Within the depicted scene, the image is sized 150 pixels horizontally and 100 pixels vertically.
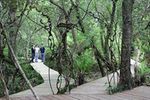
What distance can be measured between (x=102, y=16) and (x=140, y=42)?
220cm

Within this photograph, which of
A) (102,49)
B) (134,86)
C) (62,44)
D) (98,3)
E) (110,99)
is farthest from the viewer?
(102,49)

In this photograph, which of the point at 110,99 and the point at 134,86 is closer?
the point at 110,99

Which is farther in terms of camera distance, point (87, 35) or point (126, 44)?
point (87, 35)

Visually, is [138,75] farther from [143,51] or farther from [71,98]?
[143,51]

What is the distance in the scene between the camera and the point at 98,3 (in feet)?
60.3

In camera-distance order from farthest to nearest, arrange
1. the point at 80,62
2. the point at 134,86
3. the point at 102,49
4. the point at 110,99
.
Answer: the point at 102,49, the point at 80,62, the point at 134,86, the point at 110,99

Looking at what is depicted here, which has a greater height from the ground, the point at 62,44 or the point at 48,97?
the point at 62,44

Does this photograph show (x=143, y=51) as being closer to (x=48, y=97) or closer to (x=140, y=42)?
(x=140, y=42)

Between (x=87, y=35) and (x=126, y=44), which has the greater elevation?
(x=87, y=35)

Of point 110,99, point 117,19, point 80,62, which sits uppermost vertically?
point 117,19

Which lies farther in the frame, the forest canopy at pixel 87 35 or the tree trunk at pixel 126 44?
the tree trunk at pixel 126 44

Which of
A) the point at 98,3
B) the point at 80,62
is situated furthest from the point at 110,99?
the point at 98,3

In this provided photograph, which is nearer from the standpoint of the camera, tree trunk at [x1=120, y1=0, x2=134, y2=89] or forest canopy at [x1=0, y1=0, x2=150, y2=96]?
forest canopy at [x1=0, y1=0, x2=150, y2=96]

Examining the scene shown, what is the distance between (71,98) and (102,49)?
35.3 feet
